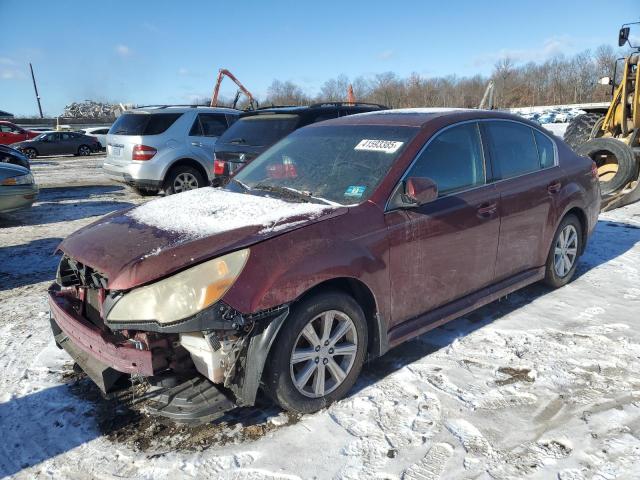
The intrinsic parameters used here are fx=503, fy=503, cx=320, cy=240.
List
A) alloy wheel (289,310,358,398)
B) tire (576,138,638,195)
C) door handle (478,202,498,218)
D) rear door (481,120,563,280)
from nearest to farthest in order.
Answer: alloy wheel (289,310,358,398) → door handle (478,202,498,218) → rear door (481,120,563,280) → tire (576,138,638,195)

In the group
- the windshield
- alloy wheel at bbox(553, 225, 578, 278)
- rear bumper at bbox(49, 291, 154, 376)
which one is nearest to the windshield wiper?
the windshield

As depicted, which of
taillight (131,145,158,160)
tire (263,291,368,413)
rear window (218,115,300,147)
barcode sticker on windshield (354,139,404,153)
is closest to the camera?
tire (263,291,368,413)

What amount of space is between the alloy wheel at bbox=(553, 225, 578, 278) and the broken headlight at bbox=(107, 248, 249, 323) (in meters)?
3.42

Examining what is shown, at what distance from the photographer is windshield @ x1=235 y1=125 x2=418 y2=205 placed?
3.44m

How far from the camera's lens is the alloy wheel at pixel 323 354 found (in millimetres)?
2938

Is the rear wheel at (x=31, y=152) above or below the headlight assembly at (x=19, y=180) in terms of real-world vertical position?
below

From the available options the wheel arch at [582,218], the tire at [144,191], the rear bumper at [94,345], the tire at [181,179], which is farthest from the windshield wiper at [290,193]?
the tire at [144,191]

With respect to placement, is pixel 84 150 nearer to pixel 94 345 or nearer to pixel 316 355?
pixel 94 345

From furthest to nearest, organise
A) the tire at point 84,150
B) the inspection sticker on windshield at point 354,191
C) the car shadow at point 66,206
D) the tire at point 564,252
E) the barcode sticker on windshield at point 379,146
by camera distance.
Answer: the tire at point 84,150
the car shadow at point 66,206
the tire at point 564,252
the barcode sticker on windshield at point 379,146
the inspection sticker on windshield at point 354,191

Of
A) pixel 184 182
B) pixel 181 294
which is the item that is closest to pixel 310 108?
pixel 184 182

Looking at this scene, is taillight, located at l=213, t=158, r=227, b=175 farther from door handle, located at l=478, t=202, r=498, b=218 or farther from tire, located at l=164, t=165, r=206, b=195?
door handle, located at l=478, t=202, r=498, b=218

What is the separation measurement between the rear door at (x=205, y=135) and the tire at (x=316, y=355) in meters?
7.35

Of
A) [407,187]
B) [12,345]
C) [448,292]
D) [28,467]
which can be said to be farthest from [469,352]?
[12,345]

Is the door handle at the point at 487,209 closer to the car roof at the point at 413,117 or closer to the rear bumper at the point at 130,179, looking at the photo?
the car roof at the point at 413,117
